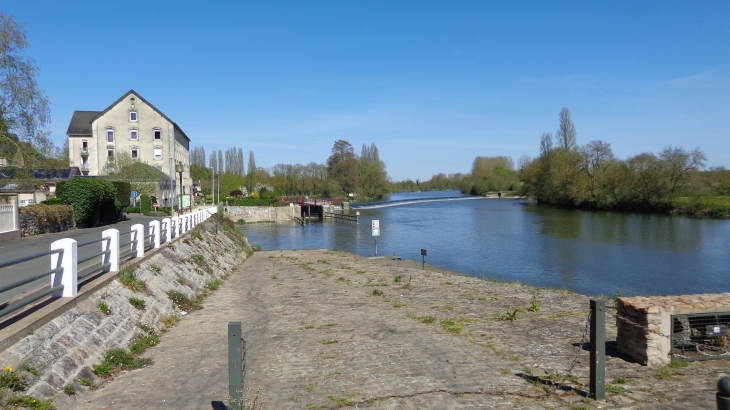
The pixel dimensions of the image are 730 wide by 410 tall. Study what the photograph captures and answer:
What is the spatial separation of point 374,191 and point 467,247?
303 ft

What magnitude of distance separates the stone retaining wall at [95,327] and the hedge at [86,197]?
1264 cm

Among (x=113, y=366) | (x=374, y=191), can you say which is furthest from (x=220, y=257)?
(x=374, y=191)

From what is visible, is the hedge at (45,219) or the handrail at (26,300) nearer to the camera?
the handrail at (26,300)

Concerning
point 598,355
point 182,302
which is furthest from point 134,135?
point 598,355

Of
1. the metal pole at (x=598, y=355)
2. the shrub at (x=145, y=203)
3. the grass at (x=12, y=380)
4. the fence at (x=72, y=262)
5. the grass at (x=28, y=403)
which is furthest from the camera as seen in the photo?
the shrub at (x=145, y=203)

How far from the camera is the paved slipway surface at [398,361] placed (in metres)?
6.27

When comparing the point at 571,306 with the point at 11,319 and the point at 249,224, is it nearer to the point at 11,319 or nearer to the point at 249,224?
the point at 11,319

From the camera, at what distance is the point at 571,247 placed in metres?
37.0

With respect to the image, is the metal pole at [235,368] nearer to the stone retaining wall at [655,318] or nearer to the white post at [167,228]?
the stone retaining wall at [655,318]

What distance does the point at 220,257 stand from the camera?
2219 centimetres

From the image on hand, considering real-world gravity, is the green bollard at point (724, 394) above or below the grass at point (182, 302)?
above

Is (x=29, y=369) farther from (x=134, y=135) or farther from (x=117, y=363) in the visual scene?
(x=134, y=135)

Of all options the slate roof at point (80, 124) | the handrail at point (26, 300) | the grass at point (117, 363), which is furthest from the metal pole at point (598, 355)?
the slate roof at point (80, 124)

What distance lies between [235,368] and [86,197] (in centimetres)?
2455
